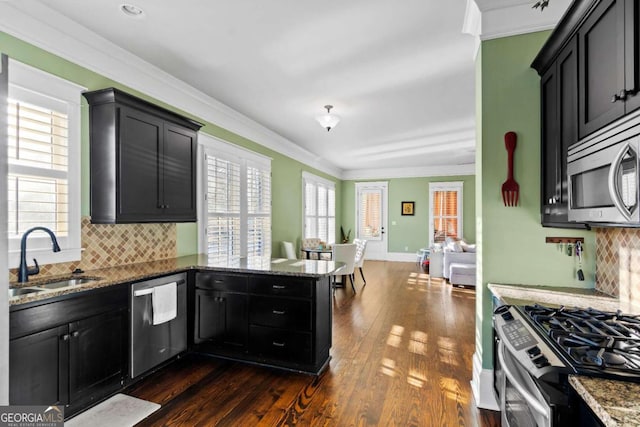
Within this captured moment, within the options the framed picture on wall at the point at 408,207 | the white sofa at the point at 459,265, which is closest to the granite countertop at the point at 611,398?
the white sofa at the point at 459,265

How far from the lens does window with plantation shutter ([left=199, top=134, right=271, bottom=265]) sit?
4156 mm

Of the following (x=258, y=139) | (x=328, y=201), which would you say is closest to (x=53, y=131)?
(x=258, y=139)

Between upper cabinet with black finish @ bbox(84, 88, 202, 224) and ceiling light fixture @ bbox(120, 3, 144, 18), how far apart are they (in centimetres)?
59

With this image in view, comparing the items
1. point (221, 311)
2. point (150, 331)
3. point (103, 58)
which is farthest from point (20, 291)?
point (103, 58)

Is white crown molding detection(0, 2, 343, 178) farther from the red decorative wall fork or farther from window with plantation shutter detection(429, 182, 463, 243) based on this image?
window with plantation shutter detection(429, 182, 463, 243)

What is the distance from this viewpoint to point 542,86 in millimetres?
2229

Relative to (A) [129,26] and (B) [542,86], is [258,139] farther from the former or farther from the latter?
(B) [542,86]

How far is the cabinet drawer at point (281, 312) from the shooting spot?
278cm

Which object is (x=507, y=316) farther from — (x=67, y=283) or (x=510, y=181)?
(x=67, y=283)

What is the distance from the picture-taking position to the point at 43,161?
2428 mm

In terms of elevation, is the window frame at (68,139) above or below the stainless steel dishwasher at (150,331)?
above

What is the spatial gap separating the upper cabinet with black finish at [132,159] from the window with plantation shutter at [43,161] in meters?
0.15

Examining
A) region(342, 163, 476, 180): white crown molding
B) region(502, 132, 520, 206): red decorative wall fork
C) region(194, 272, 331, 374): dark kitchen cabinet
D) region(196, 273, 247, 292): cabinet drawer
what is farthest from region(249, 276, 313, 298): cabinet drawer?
region(342, 163, 476, 180): white crown molding

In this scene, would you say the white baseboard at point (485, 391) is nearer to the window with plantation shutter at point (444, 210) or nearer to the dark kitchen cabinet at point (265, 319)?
the dark kitchen cabinet at point (265, 319)
